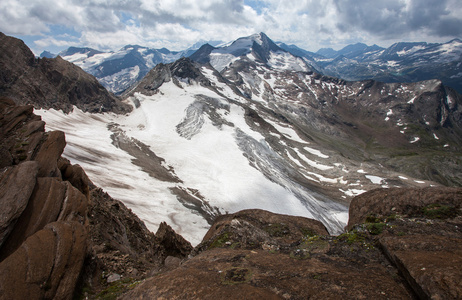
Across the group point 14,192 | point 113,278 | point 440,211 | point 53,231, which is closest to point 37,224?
point 14,192

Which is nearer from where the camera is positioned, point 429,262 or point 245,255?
point 429,262

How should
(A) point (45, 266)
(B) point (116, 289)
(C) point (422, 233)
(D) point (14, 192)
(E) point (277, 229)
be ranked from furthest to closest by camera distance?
(E) point (277, 229), (D) point (14, 192), (B) point (116, 289), (C) point (422, 233), (A) point (45, 266)

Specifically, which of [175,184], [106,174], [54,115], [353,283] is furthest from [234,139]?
[353,283]

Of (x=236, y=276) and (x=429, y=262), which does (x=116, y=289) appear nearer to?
(x=236, y=276)

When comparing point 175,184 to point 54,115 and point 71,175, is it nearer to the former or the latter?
point 71,175

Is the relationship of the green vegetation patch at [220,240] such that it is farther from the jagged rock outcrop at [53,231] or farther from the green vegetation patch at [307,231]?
the green vegetation patch at [307,231]

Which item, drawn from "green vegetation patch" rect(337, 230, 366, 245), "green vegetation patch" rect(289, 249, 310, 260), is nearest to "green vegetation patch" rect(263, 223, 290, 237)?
"green vegetation patch" rect(289, 249, 310, 260)
